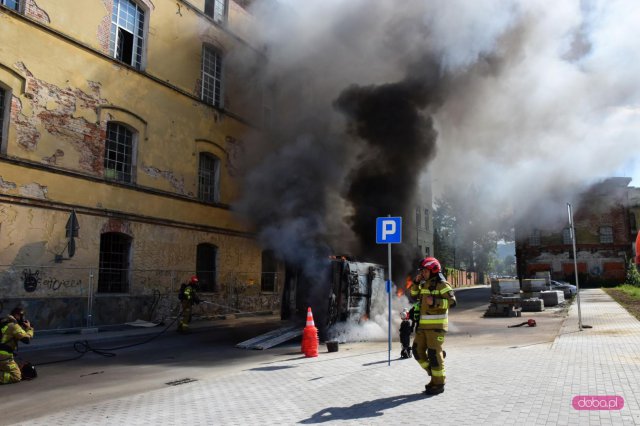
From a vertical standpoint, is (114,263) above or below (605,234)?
below

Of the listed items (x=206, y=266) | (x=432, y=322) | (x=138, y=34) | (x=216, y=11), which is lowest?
(x=432, y=322)

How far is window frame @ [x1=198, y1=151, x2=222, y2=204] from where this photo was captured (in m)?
18.0

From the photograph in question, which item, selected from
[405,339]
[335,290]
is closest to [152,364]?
[335,290]

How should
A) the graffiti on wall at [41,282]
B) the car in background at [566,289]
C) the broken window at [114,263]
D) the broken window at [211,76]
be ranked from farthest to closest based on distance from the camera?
the car in background at [566,289] < the broken window at [211,76] < the broken window at [114,263] < the graffiti on wall at [41,282]

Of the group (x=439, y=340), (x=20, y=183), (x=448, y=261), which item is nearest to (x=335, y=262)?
(x=439, y=340)

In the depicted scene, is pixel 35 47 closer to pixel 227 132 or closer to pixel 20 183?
pixel 20 183

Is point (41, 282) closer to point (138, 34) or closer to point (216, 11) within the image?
point (138, 34)

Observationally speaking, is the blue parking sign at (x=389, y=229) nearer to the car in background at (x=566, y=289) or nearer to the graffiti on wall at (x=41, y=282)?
the graffiti on wall at (x=41, y=282)

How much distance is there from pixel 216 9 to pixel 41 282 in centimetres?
1237

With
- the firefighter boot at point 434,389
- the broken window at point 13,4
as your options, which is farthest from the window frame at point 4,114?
the firefighter boot at point 434,389

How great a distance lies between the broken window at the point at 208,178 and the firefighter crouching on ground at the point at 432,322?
13285mm

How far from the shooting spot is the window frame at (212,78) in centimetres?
1822

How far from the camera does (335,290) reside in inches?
414

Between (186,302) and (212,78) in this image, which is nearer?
(186,302)
